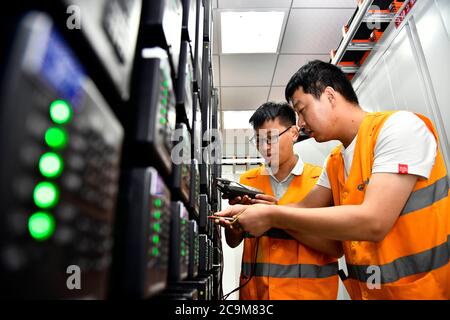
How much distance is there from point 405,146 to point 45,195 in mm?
1145

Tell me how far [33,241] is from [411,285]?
119cm

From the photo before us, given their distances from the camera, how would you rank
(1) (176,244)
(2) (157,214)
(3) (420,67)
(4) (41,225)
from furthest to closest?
(3) (420,67)
(1) (176,244)
(2) (157,214)
(4) (41,225)

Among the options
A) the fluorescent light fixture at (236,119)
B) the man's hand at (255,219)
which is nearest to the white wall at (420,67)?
the man's hand at (255,219)

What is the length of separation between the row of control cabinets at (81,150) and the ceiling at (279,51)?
2.94 m

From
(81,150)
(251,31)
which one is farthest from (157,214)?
(251,31)

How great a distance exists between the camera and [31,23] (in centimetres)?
20

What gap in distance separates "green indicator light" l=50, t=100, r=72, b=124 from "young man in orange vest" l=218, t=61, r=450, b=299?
95 centimetres

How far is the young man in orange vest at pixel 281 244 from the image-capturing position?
1403mm

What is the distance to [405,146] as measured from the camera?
1.03m

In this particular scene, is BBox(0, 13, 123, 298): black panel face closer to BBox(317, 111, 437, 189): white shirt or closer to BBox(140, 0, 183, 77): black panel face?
BBox(140, 0, 183, 77): black panel face

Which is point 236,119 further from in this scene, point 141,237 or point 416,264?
point 141,237

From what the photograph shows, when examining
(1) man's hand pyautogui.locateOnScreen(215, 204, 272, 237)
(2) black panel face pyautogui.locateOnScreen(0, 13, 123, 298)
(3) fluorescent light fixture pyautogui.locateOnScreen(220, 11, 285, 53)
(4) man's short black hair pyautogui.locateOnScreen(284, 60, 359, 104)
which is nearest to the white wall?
(4) man's short black hair pyautogui.locateOnScreen(284, 60, 359, 104)

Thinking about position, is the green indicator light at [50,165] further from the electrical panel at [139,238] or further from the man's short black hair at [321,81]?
the man's short black hair at [321,81]
